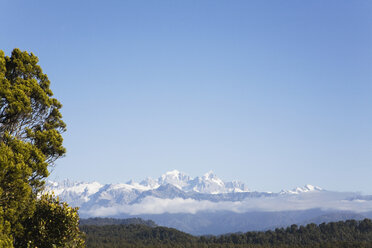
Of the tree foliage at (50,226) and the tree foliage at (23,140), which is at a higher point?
the tree foliage at (23,140)

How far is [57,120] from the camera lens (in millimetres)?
37500

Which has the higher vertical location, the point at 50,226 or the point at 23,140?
the point at 23,140

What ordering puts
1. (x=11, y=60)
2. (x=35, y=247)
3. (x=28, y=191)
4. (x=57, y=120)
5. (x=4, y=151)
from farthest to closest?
(x=57, y=120) < (x=11, y=60) < (x=35, y=247) < (x=28, y=191) < (x=4, y=151)

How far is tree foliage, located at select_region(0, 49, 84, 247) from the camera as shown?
2845 cm

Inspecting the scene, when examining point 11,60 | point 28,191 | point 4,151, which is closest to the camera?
point 4,151

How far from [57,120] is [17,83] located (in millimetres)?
6185

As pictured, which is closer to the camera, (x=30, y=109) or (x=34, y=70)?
(x=30, y=109)

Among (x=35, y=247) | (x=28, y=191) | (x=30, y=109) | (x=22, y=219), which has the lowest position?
(x=35, y=247)

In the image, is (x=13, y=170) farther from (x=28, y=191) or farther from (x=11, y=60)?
(x=11, y=60)

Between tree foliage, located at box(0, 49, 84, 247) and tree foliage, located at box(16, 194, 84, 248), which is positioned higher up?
tree foliage, located at box(0, 49, 84, 247)

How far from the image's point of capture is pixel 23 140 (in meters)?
33.3

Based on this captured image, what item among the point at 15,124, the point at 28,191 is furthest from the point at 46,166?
the point at 15,124

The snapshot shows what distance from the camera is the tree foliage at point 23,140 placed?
28.5 m

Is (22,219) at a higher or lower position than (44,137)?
lower
